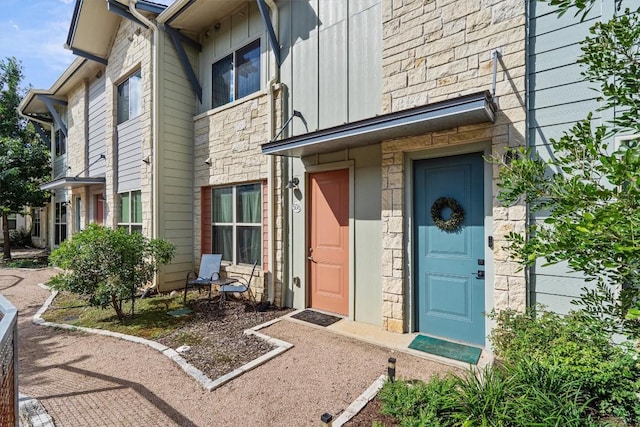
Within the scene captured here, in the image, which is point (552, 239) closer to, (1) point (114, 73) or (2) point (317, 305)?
(2) point (317, 305)

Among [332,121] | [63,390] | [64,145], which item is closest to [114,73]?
[64,145]

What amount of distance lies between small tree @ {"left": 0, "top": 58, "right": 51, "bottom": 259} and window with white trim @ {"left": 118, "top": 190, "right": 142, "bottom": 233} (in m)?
7.24

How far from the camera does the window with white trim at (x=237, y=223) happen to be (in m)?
6.33

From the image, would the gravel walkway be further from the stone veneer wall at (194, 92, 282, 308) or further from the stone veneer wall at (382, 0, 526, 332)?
the stone veneer wall at (194, 92, 282, 308)

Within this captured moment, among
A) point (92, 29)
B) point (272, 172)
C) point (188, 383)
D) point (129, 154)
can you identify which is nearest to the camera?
point (188, 383)

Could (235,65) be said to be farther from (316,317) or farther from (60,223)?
(60,223)

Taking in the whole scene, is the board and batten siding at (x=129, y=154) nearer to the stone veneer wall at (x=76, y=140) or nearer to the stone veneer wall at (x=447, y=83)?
the stone veneer wall at (x=76, y=140)

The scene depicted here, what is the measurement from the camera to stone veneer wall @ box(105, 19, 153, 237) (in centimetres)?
732

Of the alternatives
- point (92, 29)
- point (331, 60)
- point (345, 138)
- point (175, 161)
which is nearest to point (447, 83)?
point (345, 138)

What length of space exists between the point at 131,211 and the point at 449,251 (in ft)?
26.9

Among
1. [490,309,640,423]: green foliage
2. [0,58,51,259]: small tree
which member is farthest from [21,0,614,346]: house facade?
[0,58,51,259]: small tree

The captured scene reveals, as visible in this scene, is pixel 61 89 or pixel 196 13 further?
pixel 61 89

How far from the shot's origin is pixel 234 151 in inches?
262

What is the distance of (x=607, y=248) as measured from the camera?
1.34 m
